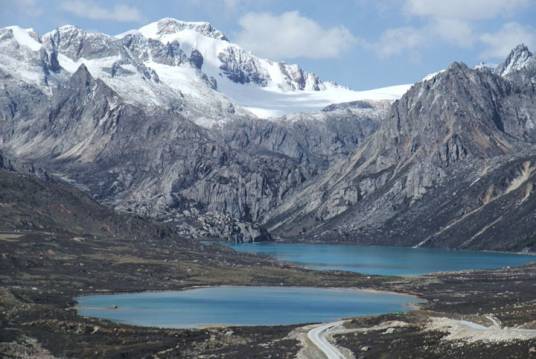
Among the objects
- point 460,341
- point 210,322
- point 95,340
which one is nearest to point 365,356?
point 460,341

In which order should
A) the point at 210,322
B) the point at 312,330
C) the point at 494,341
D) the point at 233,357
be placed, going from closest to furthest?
the point at 494,341 → the point at 233,357 → the point at 312,330 → the point at 210,322

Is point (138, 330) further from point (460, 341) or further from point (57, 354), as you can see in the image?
point (460, 341)

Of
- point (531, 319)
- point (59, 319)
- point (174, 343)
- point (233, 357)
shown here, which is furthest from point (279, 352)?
point (59, 319)

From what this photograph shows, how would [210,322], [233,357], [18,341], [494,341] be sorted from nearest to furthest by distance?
[494,341] → [233,357] → [18,341] → [210,322]

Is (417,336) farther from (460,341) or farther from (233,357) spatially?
(233,357)

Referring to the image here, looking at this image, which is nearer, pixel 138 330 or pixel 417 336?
pixel 417 336

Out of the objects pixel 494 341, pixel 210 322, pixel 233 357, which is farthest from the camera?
pixel 210 322
